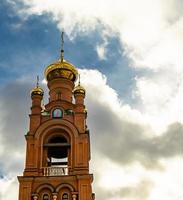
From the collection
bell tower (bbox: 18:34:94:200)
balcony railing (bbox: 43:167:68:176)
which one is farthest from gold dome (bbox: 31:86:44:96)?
balcony railing (bbox: 43:167:68:176)

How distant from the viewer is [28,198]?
31.9m

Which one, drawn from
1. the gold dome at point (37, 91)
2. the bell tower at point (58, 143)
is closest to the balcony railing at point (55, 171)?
the bell tower at point (58, 143)

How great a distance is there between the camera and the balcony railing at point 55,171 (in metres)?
32.9

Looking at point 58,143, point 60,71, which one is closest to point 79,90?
point 60,71

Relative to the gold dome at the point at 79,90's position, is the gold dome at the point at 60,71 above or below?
above

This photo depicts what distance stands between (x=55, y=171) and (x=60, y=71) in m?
8.15

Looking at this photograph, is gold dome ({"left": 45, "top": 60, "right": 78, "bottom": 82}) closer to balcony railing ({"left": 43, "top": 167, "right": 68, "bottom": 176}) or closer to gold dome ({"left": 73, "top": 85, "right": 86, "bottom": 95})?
gold dome ({"left": 73, "top": 85, "right": 86, "bottom": 95})

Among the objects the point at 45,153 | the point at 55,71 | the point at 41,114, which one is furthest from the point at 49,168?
the point at 55,71

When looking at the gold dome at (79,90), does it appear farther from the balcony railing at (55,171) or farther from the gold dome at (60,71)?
the balcony railing at (55,171)

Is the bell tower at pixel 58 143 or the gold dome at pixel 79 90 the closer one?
the bell tower at pixel 58 143

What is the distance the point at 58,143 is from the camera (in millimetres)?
35000

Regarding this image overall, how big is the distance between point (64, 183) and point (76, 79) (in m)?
9.07

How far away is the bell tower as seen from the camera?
32281 mm

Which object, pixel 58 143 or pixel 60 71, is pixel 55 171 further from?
pixel 60 71
